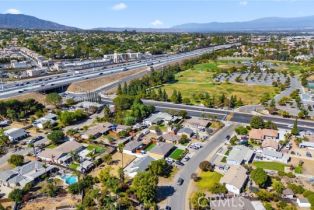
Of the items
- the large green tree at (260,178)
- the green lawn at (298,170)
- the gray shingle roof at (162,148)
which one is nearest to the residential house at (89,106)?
the gray shingle roof at (162,148)

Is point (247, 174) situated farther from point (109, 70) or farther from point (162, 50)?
point (162, 50)

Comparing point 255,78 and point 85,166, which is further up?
point 255,78

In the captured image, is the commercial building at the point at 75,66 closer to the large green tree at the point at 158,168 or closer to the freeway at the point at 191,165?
the freeway at the point at 191,165

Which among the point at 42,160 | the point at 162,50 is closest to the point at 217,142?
the point at 42,160

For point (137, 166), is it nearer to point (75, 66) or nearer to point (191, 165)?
point (191, 165)

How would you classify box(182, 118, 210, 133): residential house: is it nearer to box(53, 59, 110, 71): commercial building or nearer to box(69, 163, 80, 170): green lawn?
box(69, 163, 80, 170): green lawn

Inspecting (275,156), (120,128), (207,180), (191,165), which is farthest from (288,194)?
(120,128)
